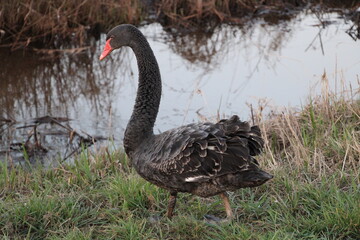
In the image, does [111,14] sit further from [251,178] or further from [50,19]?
[251,178]

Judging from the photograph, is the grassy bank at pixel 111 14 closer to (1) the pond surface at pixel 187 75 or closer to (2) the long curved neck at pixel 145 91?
(1) the pond surface at pixel 187 75

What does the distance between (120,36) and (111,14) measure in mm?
5507

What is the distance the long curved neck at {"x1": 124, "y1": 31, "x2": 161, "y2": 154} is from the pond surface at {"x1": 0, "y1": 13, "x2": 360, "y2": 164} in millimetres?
2105

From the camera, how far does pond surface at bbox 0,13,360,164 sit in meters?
6.15

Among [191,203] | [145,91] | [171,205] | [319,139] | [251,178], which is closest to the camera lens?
[251,178]

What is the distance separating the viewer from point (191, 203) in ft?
11.8

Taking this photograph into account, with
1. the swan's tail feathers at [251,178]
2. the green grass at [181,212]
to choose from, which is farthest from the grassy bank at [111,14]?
the swan's tail feathers at [251,178]

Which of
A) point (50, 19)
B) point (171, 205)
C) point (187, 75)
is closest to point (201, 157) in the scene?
point (171, 205)

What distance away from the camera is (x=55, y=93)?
6.81 metres

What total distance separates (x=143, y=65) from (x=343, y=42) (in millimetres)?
5747

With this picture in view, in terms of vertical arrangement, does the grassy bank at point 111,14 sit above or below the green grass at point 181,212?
above

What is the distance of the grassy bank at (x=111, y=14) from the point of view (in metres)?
7.91

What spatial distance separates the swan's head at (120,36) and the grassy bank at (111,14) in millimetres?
4359

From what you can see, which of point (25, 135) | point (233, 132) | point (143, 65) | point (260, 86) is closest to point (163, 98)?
point (260, 86)
